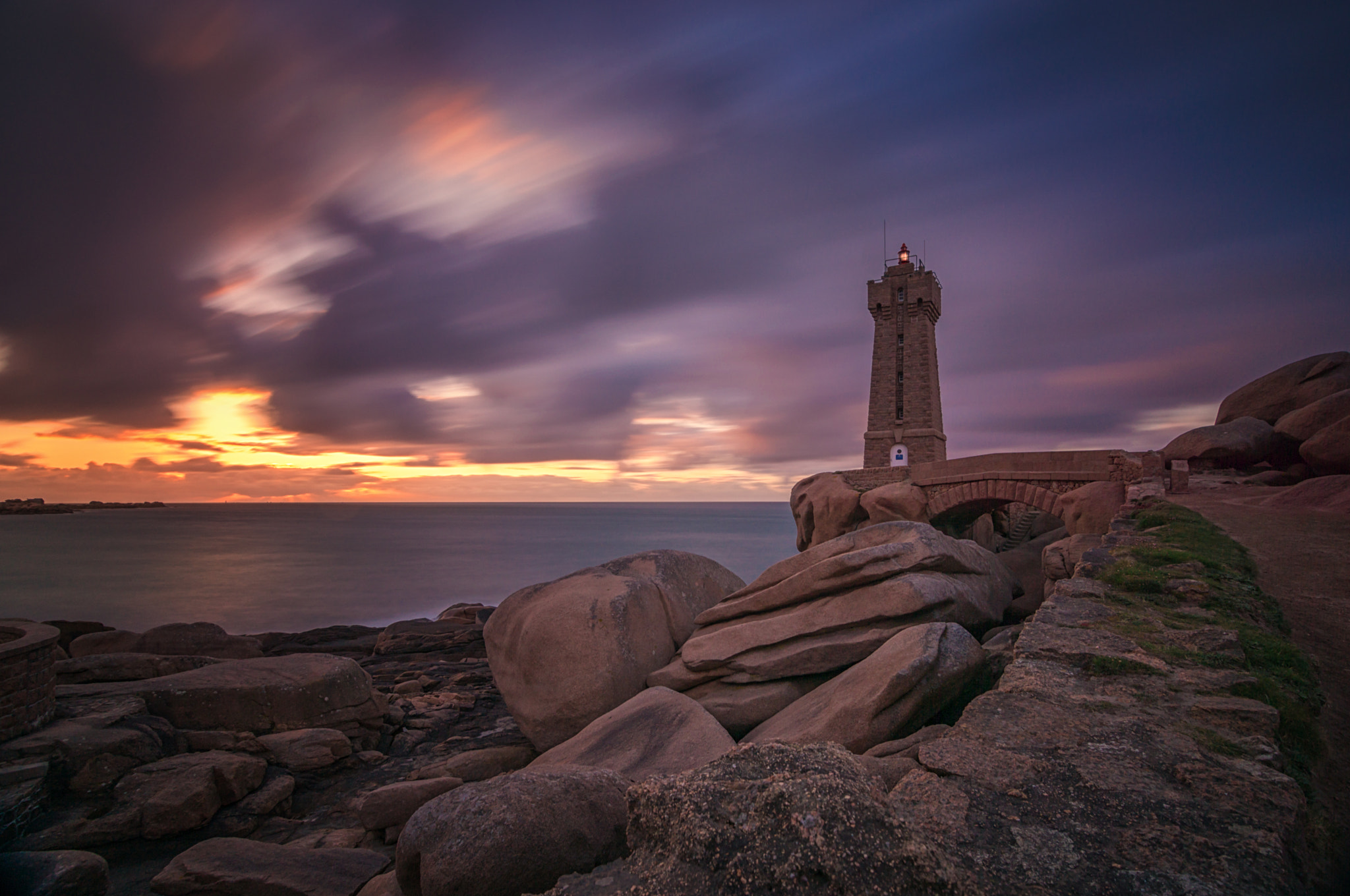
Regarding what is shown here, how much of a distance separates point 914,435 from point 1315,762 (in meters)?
27.5

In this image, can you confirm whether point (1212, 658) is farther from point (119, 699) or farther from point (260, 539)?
point (260, 539)

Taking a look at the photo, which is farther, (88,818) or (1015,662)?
(88,818)

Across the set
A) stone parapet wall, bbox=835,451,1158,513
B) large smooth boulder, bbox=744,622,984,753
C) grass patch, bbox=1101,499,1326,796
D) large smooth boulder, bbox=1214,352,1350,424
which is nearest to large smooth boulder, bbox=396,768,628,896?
large smooth boulder, bbox=744,622,984,753

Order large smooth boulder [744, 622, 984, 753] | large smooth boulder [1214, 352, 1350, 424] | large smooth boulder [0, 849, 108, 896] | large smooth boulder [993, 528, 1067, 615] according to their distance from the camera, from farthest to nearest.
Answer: large smooth boulder [1214, 352, 1350, 424]
large smooth boulder [993, 528, 1067, 615]
large smooth boulder [744, 622, 984, 753]
large smooth boulder [0, 849, 108, 896]

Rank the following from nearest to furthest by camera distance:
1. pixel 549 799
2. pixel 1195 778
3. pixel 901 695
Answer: pixel 1195 778, pixel 549 799, pixel 901 695

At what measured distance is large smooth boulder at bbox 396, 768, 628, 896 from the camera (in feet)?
10.8

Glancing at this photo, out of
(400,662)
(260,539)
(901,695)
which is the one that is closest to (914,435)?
(400,662)

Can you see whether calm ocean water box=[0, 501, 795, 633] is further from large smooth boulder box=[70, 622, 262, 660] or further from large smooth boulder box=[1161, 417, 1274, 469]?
large smooth boulder box=[1161, 417, 1274, 469]

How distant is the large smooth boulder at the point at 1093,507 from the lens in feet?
42.6

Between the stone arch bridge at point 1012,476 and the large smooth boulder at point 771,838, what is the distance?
15477 mm

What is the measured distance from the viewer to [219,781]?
23.6 ft

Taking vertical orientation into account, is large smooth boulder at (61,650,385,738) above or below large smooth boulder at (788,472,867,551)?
below

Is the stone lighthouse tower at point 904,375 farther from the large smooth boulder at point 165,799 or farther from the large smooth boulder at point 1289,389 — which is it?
the large smooth boulder at point 165,799

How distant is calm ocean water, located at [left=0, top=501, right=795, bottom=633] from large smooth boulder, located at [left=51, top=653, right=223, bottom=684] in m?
18.3
